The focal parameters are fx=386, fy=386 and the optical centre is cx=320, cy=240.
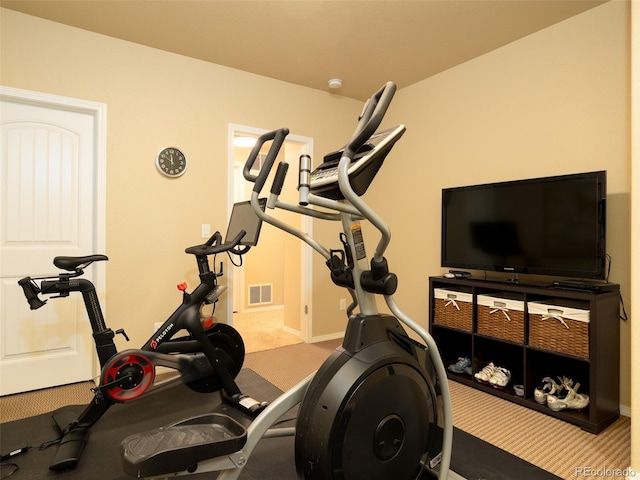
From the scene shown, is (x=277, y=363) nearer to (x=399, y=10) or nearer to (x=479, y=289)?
(x=479, y=289)

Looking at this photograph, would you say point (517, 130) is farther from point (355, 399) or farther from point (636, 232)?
point (355, 399)

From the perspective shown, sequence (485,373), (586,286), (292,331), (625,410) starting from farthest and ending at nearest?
1. (292,331)
2. (485,373)
3. (625,410)
4. (586,286)

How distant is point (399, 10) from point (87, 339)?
335cm

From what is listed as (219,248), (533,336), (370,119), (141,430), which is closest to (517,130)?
(533,336)

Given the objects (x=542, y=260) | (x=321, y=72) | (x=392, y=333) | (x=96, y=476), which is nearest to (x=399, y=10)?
(x=321, y=72)

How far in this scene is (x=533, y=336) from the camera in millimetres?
2537

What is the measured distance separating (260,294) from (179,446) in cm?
453

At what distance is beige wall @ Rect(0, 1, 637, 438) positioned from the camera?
2572mm

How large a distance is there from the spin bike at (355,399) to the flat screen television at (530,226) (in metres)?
1.42

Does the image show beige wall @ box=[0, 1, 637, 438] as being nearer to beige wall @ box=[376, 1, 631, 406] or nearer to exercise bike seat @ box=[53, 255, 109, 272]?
beige wall @ box=[376, 1, 631, 406]

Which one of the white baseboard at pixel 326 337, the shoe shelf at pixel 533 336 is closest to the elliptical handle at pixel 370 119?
the shoe shelf at pixel 533 336

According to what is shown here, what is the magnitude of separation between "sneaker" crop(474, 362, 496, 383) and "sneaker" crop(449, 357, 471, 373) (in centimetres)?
12

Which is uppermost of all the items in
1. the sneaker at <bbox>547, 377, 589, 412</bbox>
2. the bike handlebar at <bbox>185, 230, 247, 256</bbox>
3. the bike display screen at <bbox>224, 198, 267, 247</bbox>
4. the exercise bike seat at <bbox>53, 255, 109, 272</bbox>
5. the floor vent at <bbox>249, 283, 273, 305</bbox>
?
the bike display screen at <bbox>224, 198, 267, 247</bbox>

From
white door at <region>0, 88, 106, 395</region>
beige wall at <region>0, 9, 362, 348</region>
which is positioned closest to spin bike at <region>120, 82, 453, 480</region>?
beige wall at <region>0, 9, 362, 348</region>
